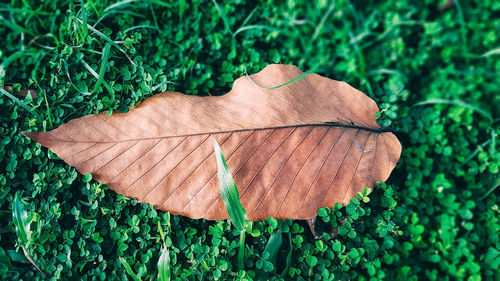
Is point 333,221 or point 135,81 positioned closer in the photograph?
point 333,221

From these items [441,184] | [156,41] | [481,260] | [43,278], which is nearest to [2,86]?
[156,41]

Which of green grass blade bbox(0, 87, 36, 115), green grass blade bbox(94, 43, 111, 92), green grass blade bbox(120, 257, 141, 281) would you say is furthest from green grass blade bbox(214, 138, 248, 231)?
green grass blade bbox(0, 87, 36, 115)

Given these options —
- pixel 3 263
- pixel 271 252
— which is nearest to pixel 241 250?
pixel 271 252

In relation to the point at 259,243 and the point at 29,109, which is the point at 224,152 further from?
the point at 29,109

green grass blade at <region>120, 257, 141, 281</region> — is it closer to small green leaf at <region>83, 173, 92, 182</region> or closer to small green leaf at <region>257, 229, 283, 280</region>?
small green leaf at <region>83, 173, 92, 182</region>

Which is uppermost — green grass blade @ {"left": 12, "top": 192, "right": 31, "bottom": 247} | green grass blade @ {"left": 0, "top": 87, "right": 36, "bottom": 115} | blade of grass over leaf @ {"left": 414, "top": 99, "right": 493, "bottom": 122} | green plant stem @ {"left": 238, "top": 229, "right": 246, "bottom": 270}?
green grass blade @ {"left": 0, "top": 87, "right": 36, "bottom": 115}

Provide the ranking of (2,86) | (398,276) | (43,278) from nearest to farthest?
(43,278)
(398,276)
(2,86)

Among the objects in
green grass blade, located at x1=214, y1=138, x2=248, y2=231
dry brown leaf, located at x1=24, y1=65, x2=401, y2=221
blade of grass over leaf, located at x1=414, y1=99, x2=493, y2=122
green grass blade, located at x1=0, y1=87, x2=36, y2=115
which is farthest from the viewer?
blade of grass over leaf, located at x1=414, y1=99, x2=493, y2=122
